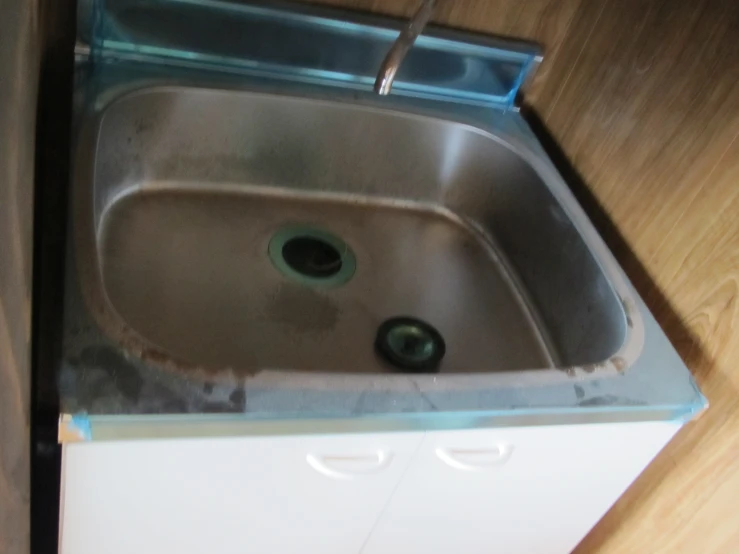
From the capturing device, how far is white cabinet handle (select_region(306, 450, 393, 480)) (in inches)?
26.0

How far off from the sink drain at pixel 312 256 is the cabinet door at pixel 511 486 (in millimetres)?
290

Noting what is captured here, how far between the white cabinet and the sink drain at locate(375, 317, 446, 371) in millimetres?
151

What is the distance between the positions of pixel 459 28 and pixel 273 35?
0.84 feet

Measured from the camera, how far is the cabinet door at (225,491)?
59 cm

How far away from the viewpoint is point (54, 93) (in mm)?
854

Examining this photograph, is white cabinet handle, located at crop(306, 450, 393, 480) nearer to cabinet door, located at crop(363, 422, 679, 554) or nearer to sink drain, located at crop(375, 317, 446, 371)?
cabinet door, located at crop(363, 422, 679, 554)

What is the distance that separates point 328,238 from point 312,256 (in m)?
0.04

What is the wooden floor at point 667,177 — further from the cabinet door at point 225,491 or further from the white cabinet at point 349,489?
the cabinet door at point 225,491

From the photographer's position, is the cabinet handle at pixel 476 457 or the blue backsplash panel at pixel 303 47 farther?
the blue backsplash panel at pixel 303 47

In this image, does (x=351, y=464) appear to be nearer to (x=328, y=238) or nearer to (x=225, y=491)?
(x=225, y=491)

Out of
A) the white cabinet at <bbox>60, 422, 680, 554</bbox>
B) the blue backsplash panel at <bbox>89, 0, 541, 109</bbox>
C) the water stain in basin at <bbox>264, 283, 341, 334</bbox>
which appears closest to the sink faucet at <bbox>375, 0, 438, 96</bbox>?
the blue backsplash panel at <bbox>89, 0, 541, 109</bbox>

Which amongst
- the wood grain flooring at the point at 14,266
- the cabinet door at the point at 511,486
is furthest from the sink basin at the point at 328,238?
the wood grain flooring at the point at 14,266

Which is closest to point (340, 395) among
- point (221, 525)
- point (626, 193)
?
point (221, 525)

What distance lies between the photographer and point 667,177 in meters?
0.83
